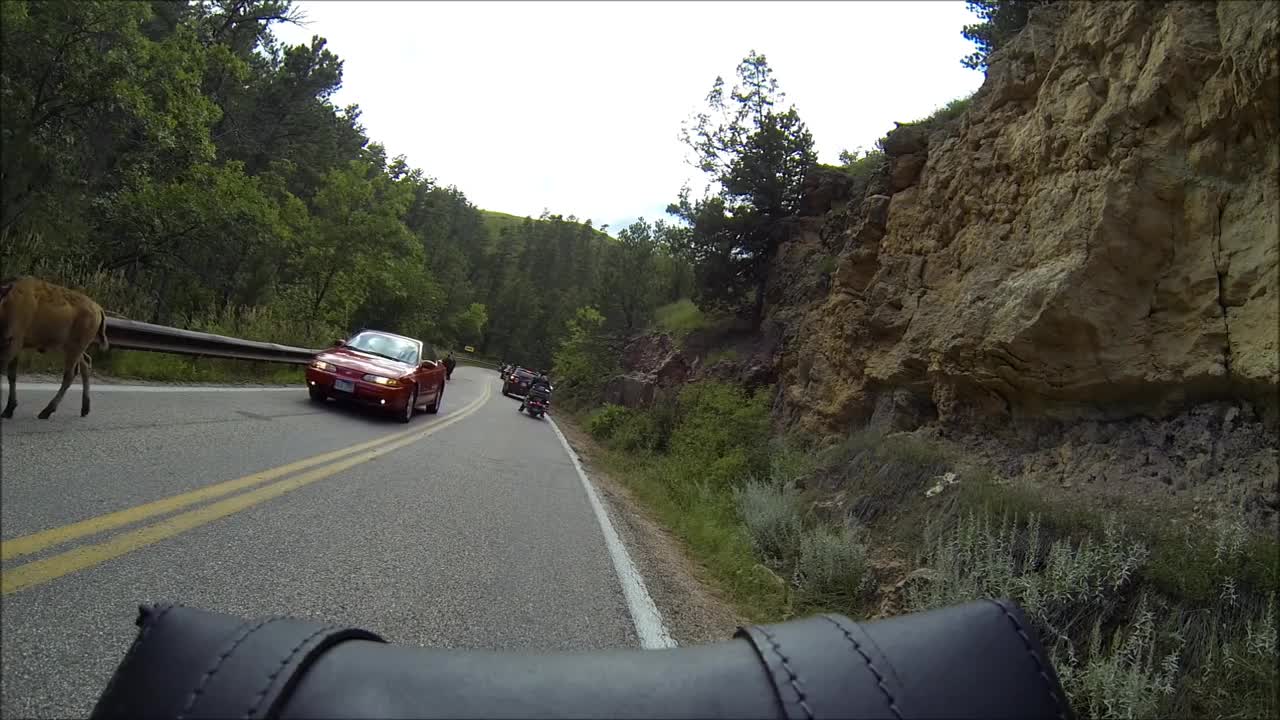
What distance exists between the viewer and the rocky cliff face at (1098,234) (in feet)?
19.9

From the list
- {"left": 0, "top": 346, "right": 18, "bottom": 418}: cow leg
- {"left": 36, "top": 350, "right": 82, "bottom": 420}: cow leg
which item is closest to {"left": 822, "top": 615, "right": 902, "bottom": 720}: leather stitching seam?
{"left": 0, "top": 346, "right": 18, "bottom": 418}: cow leg

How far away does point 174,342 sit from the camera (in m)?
5.90

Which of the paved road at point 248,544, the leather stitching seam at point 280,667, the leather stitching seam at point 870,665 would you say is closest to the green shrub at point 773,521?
the paved road at point 248,544

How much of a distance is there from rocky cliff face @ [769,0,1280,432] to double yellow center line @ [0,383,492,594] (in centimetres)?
774

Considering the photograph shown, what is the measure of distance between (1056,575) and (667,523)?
20.8ft

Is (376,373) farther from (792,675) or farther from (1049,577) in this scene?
(792,675)

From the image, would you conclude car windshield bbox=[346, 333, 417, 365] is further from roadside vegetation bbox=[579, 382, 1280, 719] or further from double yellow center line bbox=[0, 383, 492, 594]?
roadside vegetation bbox=[579, 382, 1280, 719]

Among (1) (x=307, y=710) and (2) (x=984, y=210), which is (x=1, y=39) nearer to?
(1) (x=307, y=710)

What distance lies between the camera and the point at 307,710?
87cm

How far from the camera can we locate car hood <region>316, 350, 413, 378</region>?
11.2 metres

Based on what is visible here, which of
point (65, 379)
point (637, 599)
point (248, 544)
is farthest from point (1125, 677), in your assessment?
point (65, 379)

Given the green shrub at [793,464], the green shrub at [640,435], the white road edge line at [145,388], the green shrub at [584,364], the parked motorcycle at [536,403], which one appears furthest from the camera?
the green shrub at [584,364]

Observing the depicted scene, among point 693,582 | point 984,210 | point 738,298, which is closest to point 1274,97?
point 984,210

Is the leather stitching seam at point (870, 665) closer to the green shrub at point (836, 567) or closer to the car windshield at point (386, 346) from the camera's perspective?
the green shrub at point (836, 567)
